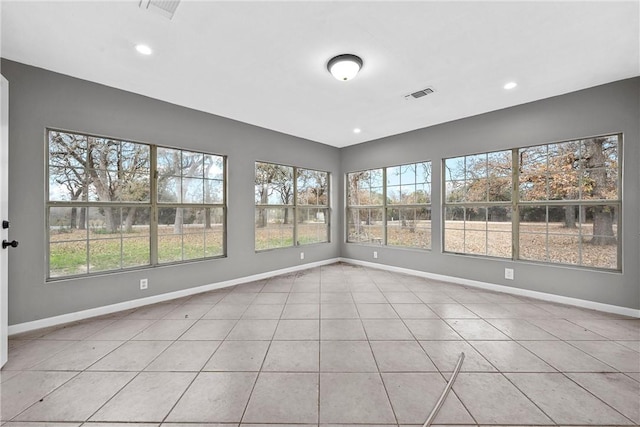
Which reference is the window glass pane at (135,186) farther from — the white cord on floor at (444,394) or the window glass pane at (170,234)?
the white cord on floor at (444,394)

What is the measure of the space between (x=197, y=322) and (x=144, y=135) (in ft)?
8.12

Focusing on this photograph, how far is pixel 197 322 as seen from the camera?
265 centimetres

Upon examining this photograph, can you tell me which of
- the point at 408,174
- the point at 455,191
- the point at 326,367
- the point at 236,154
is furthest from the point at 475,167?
the point at 236,154

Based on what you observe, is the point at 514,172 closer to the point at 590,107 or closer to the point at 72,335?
the point at 590,107

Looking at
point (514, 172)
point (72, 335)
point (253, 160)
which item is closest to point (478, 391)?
point (514, 172)

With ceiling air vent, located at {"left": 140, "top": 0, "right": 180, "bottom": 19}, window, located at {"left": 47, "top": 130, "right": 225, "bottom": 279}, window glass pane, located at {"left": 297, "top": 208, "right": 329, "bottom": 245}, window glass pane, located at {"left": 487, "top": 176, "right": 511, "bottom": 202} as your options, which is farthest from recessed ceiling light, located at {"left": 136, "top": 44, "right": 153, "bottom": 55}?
window glass pane, located at {"left": 487, "top": 176, "right": 511, "bottom": 202}

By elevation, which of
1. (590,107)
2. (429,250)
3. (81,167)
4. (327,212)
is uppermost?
(590,107)

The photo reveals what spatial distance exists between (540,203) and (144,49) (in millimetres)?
5078

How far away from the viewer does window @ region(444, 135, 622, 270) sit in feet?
9.73

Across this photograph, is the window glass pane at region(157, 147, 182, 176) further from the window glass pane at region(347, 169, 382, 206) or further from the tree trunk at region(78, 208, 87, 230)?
the window glass pane at region(347, 169, 382, 206)

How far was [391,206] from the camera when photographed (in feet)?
16.4

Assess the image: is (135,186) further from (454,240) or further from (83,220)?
(454,240)

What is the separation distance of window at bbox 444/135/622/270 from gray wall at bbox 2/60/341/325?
3.55 metres

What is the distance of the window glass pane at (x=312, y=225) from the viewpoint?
16.8 ft
